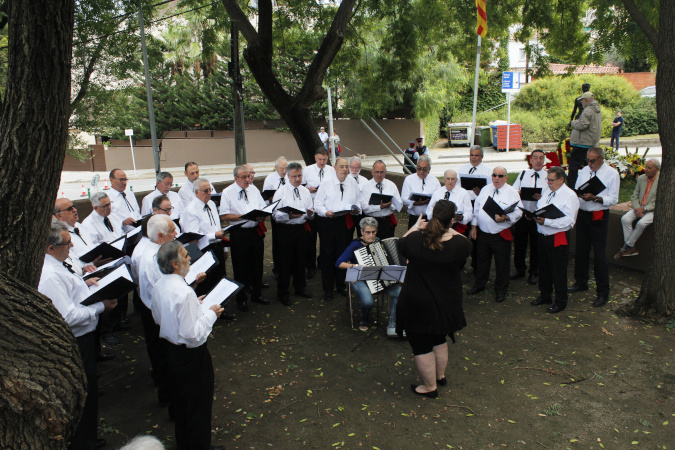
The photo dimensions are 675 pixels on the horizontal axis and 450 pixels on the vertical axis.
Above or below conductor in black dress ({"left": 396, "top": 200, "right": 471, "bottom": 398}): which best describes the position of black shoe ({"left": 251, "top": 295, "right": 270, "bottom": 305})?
below

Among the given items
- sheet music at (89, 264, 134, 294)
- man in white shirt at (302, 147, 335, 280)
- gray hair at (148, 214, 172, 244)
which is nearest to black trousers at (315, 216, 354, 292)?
man in white shirt at (302, 147, 335, 280)

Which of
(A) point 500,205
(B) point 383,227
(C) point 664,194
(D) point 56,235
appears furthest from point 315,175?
(D) point 56,235

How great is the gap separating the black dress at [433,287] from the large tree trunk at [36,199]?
115 inches

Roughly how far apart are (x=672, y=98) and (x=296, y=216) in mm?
4946

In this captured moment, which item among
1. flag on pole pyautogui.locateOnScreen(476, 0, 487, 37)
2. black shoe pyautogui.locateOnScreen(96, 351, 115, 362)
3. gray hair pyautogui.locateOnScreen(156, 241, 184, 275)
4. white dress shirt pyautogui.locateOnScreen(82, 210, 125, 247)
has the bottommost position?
black shoe pyautogui.locateOnScreen(96, 351, 115, 362)

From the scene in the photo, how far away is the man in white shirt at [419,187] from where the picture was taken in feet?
28.3

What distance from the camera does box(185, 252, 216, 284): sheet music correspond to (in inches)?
204

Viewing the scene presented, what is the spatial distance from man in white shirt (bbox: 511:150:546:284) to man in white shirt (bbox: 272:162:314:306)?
337 centimetres

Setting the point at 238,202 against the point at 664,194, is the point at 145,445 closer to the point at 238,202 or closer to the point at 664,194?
the point at 238,202

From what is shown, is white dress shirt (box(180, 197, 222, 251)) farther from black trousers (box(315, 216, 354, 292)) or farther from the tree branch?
the tree branch

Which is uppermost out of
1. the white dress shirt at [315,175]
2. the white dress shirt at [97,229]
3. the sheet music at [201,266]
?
the white dress shirt at [315,175]

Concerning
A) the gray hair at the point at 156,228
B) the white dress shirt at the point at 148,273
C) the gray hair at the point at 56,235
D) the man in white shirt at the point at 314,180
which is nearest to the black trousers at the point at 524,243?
the man in white shirt at the point at 314,180

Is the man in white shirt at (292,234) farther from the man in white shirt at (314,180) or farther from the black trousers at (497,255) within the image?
the black trousers at (497,255)

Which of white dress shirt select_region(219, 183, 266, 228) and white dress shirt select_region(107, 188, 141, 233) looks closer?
white dress shirt select_region(219, 183, 266, 228)
